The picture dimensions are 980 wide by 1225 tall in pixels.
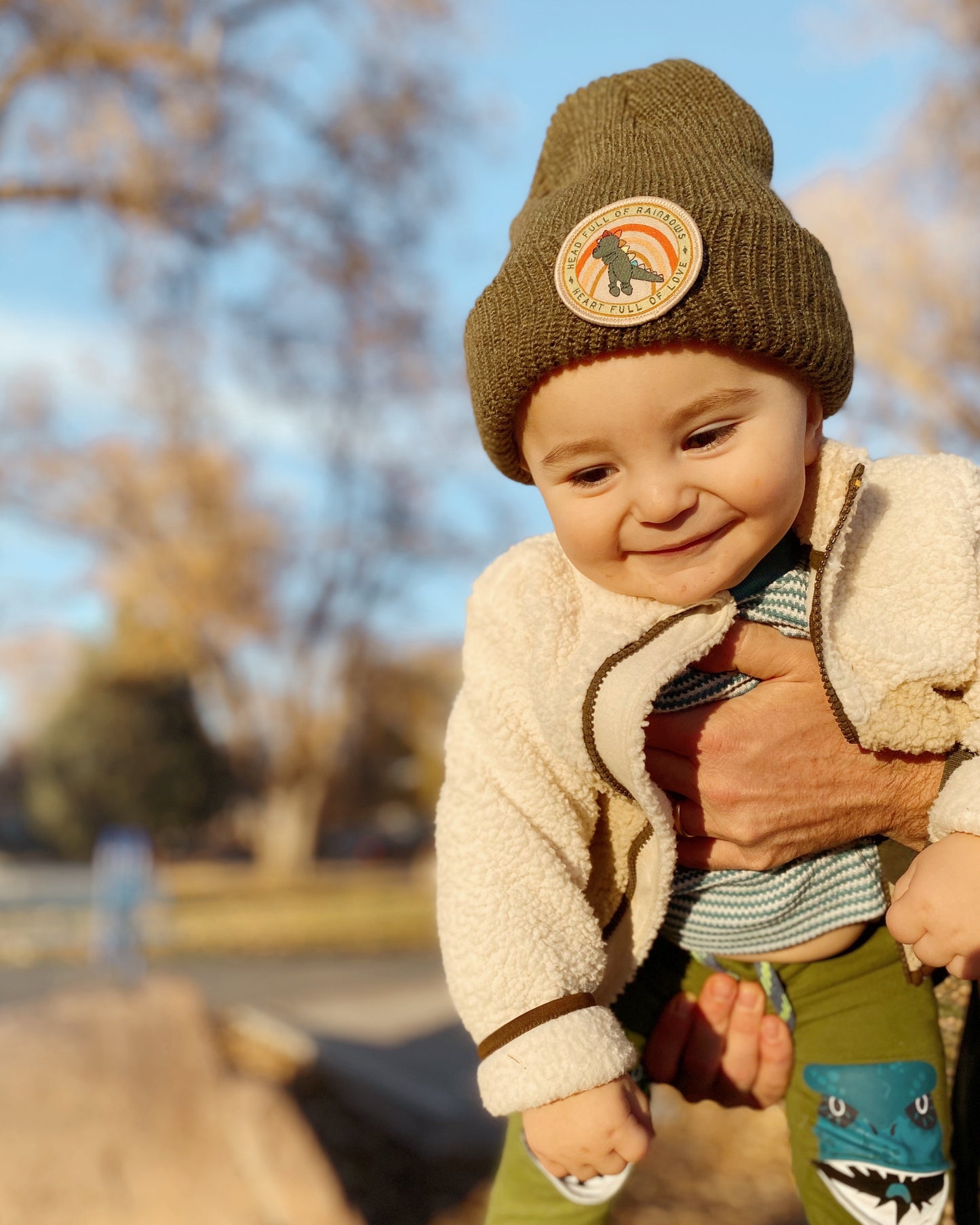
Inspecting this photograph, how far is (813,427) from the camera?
61.7 inches

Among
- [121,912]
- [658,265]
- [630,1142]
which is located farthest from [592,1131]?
[121,912]

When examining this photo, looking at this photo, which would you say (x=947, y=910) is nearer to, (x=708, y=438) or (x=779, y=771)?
(x=779, y=771)

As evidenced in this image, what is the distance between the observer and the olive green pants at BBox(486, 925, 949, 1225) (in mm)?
1629

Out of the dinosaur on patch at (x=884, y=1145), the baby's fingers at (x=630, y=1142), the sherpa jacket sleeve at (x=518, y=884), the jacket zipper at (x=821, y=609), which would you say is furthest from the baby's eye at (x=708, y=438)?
the dinosaur on patch at (x=884, y=1145)

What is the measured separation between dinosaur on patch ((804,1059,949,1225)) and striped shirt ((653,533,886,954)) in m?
0.23

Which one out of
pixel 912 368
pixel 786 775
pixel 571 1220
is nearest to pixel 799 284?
pixel 786 775

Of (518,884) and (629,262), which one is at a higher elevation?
(629,262)

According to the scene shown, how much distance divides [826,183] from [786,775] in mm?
9550

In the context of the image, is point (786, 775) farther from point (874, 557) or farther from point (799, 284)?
point (799, 284)

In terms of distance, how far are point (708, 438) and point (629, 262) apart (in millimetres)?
239

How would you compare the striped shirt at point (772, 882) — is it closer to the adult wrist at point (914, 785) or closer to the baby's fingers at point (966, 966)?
the adult wrist at point (914, 785)

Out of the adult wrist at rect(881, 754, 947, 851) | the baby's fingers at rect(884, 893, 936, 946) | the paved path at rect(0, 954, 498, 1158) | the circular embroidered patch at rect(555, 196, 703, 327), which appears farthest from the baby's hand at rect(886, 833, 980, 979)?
the paved path at rect(0, 954, 498, 1158)

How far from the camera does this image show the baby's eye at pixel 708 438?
141 centimetres

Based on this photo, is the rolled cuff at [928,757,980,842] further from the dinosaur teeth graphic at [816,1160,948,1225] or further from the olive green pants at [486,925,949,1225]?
the dinosaur teeth graphic at [816,1160,948,1225]
